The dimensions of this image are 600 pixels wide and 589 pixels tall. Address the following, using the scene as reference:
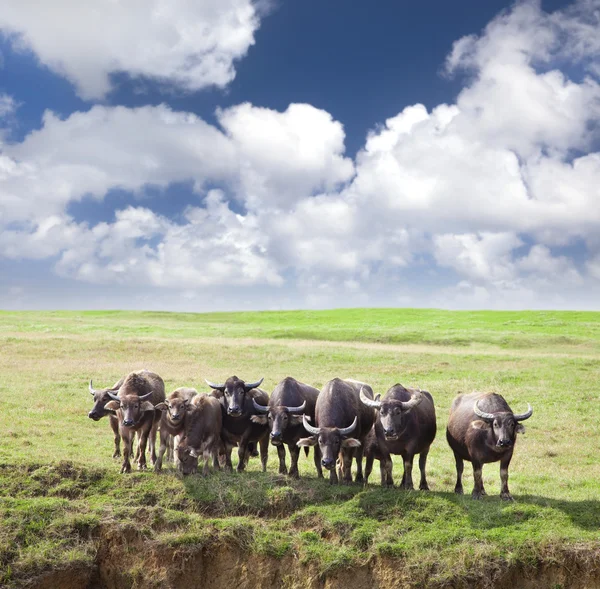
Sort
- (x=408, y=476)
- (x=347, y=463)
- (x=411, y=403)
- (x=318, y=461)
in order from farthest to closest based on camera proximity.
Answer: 1. (x=318, y=461)
2. (x=347, y=463)
3. (x=408, y=476)
4. (x=411, y=403)

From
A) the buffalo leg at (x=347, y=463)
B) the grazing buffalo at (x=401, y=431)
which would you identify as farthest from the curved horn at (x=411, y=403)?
the buffalo leg at (x=347, y=463)

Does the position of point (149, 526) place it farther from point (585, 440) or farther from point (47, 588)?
point (585, 440)

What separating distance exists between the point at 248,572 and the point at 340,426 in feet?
12.2

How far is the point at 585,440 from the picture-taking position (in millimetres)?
21156

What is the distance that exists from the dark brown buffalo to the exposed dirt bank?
239 centimetres

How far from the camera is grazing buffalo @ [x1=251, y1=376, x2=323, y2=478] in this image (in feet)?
47.0

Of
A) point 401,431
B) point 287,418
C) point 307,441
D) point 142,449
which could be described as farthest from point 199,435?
point 401,431

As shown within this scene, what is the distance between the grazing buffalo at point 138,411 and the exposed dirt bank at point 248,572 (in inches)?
96.0

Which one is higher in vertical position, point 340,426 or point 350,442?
point 340,426

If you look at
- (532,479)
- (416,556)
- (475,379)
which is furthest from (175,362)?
(416,556)

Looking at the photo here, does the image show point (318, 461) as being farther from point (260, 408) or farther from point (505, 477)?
point (505, 477)

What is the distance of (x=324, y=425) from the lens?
13.9 metres

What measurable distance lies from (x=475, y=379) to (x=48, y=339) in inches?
1123

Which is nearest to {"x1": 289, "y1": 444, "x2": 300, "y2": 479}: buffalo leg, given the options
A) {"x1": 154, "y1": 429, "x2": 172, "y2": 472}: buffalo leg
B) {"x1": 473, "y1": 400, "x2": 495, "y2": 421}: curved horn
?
{"x1": 154, "y1": 429, "x2": 172, "y2": 472}: buffalo leg
